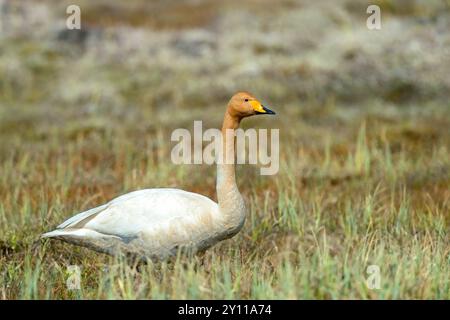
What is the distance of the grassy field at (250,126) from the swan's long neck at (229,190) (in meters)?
0.27

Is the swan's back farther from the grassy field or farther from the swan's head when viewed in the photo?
the swan's head

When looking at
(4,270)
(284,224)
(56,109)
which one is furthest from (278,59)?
(4,270)

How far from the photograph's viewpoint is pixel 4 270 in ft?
23.0

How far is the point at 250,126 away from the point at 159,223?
34.8 feet

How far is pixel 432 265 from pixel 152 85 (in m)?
16.9

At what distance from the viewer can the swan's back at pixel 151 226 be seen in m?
6.39

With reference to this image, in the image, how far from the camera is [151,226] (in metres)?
6.39

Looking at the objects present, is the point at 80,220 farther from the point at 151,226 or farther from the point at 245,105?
the point at 245,105

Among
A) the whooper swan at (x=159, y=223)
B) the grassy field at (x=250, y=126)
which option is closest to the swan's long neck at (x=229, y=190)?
the whooper swan at (x=159, y=223)

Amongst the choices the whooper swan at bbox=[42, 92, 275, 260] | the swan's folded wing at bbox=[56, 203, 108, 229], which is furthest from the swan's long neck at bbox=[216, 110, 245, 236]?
the swan's folded wing at bbox=[56, 203, 108, 229]

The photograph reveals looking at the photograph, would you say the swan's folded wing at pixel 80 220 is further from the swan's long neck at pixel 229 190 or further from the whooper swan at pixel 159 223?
the swan's long neck at pixel 229 190

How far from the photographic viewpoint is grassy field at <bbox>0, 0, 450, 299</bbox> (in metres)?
5.96

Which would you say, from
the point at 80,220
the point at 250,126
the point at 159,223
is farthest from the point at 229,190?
the point at 250,126
